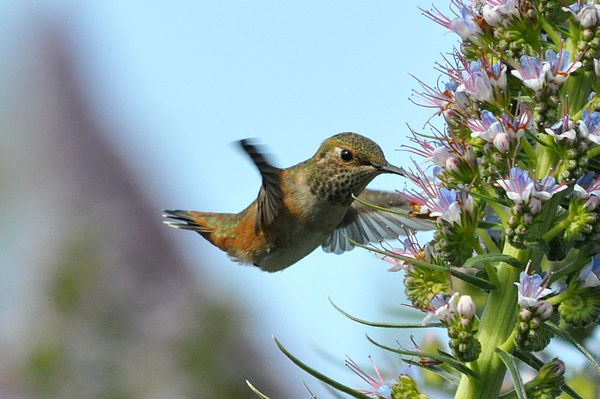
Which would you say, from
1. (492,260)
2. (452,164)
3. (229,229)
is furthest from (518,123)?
(229,229)

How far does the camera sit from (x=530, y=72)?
3.51 metres

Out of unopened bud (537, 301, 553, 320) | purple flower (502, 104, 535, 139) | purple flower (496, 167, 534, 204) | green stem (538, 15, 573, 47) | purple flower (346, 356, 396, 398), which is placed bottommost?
purple flower (346, 356, 396, 398)

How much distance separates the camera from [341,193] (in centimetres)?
586

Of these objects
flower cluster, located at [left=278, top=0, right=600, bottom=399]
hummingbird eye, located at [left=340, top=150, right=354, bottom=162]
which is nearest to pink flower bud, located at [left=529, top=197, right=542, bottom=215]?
flower cluster, located at [left=278, top=0, right=600, bottom=399]

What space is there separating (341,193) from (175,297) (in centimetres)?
484

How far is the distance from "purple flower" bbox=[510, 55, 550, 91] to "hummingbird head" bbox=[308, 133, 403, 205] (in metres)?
2.16

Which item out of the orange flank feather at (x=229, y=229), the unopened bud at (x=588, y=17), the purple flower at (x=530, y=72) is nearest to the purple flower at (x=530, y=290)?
the purple flower at (x=530, y=72)

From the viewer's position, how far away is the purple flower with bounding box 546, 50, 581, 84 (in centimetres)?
348

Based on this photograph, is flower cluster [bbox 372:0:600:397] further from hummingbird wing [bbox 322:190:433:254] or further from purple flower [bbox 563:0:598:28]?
hummingbird wing [bbox 322:190:433:254]

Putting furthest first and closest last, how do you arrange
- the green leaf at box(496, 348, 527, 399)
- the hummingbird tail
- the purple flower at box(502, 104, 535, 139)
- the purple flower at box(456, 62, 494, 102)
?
the hummingbird tail < the purple flower at box(456, 62, 494, 102) < the purple flower at box(502, 104, 535, 139) < the green leaf at box(496, 348, 527, 399)

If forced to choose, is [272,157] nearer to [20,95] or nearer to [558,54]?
[558,54]

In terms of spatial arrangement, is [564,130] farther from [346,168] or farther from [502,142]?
[346,168]

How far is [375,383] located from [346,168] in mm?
2071

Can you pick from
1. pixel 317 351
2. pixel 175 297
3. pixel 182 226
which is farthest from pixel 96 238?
pixel 317 351
